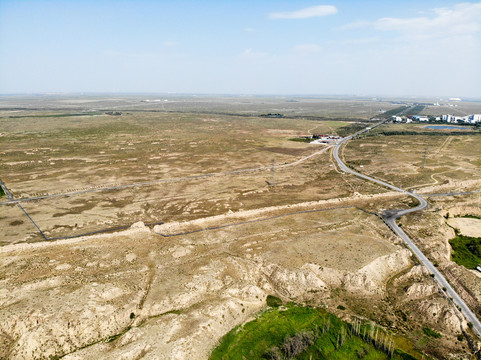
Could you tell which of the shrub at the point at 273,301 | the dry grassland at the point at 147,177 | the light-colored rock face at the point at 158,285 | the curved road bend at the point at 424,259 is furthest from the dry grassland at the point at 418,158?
the shrub at the point at 273,301

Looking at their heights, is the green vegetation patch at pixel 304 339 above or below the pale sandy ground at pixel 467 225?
below

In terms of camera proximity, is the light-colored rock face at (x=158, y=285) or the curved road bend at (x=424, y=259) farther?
the curved road bend at (x=424, y=259)

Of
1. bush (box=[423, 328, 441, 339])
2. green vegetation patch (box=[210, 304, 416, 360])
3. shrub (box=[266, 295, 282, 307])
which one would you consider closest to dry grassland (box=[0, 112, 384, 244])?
shrub (box=[266, 295, 282, 307])

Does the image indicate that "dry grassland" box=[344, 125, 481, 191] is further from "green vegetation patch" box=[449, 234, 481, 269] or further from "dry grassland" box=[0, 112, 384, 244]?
"green vegetation patch" box=[449, 234, 481, 269]

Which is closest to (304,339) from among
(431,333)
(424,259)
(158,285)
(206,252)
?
(431,333)

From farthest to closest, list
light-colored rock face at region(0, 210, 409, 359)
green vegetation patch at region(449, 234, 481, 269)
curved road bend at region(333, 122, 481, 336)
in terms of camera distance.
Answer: green vegetation patch at region(449, 234, 481, 269)
curved road bend at region(333, 122, 481, 336)
light-colored rock face at region(0, 210, 409, 359)

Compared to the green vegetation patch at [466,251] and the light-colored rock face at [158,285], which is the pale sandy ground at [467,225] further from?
the light-colored rock face at [158,285]

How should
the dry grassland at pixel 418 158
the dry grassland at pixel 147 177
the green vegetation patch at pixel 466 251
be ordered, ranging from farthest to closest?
the dry grassland at pixel 418 158
the dry grassland at pixel 147 177
the green vegetation patch at pixel 466 251
